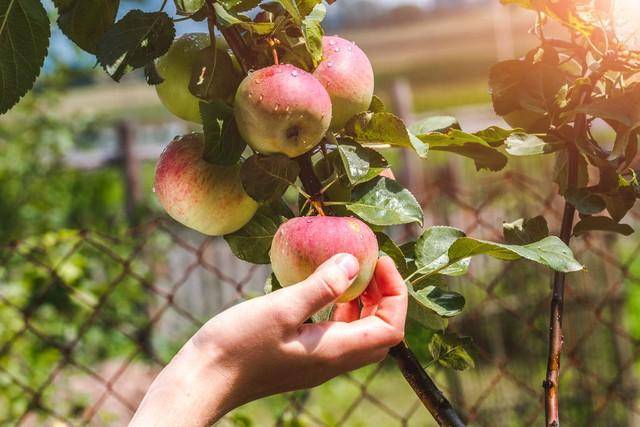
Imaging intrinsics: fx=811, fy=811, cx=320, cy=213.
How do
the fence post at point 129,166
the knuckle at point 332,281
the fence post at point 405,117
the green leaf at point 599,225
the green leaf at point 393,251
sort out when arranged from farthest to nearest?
the fence post at point 405,117, the fence post at point 129,166, the green leaf at point 599,225, the green leaf at point 393,251, the knuckle at point 332,281

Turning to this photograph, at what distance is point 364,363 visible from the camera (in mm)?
630

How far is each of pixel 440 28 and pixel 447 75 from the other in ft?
33.5

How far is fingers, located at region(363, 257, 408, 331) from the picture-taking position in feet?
1.96

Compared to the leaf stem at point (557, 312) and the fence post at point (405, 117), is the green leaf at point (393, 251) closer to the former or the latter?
the leaf stem at point (557, 312)

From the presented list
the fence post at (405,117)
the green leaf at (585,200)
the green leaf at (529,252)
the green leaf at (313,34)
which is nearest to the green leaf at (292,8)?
the green leaf at (313,34)

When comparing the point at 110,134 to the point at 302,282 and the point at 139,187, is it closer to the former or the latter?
the point at 139,187

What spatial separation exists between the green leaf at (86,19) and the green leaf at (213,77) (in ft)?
0.29

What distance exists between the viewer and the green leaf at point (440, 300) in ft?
2.07

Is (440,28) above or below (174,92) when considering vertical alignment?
below

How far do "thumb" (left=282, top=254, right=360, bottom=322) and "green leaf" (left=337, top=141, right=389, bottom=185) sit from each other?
0.20 ft

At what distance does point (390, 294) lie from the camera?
2.00ft

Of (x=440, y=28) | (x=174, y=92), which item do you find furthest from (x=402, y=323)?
(x=440, y=28)

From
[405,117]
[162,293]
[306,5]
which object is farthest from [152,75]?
[405,117]

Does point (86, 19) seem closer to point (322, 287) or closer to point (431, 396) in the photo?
point (322, 287)
